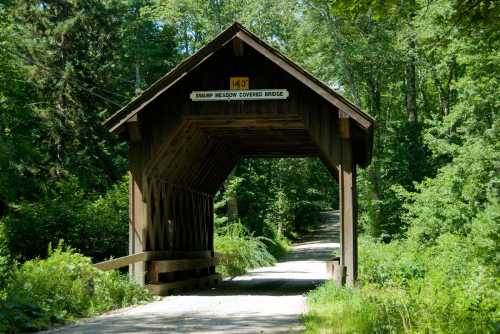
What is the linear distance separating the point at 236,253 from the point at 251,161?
13.8 meters

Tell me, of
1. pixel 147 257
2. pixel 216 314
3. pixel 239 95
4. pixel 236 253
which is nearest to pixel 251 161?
pixel 236 253

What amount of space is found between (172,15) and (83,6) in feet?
15.5

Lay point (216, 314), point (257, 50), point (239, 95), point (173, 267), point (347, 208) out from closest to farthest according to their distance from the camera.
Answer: point (216, 314), point (257, 50), point (347, 208), point (239, 95), point (173, 267)

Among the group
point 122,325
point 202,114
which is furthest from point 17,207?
point 122,325

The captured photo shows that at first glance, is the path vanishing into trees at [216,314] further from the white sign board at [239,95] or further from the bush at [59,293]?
the white sign board at [239,95]

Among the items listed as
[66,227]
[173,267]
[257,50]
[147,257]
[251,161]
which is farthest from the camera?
[251,161]

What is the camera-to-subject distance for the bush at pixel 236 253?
24438 mm

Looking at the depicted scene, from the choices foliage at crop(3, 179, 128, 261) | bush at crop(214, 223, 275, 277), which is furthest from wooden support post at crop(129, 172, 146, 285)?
bush at crop(214, 223, 275, 277)

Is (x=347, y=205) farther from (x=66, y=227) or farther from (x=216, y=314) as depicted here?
(x=66, y=227)

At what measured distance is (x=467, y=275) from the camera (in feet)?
50.9

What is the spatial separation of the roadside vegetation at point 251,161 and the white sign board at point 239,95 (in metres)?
3.29

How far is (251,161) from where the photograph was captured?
39625 mm

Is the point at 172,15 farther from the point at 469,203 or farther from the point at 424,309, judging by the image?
the point at 424,309

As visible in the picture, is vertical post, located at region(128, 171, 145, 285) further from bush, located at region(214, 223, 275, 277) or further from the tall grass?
bush, located at region(214, 223, 275, 277)
